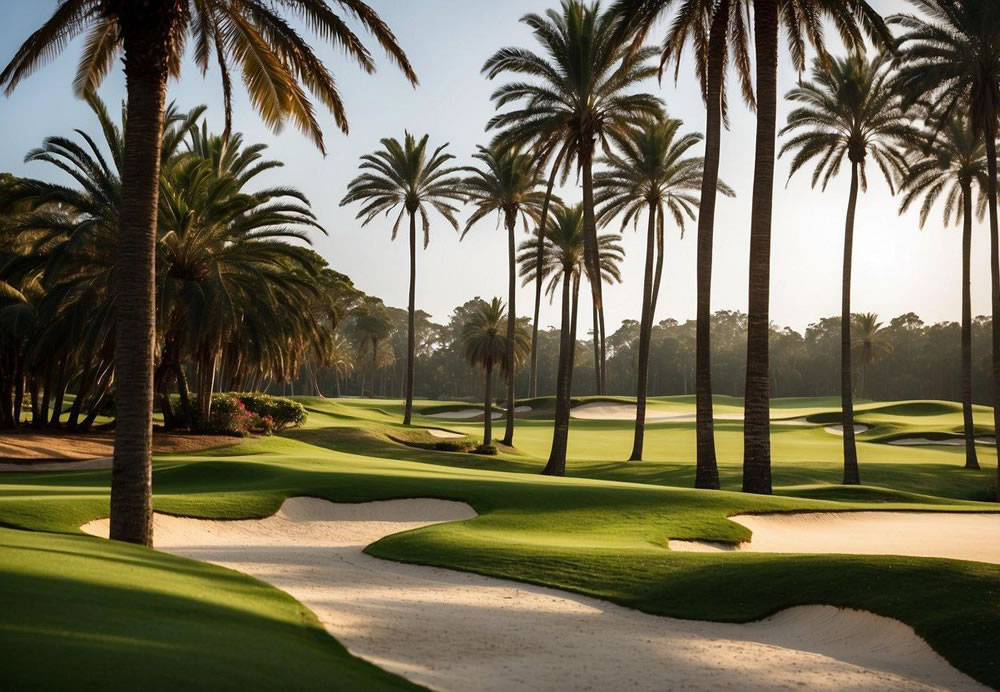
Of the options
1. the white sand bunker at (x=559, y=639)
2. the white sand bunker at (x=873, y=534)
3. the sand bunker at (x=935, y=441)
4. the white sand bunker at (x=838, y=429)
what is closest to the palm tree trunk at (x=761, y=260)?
the white sand bunker at (x=873, y=534)

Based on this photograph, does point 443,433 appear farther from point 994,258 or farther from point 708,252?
point 994,258

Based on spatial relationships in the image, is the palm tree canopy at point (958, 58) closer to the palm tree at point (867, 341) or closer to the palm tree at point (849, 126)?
the palm tree at point (849, 126)

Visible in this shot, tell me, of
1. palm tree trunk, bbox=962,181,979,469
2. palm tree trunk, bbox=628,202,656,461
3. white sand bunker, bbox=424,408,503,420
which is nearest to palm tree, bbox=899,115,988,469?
palm tree trunk, bbox=962,181,979,469

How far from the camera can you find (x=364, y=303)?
3519 inches

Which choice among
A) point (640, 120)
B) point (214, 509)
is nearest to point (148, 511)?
point (214, 509)

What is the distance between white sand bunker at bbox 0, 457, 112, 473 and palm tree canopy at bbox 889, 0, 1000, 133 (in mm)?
30190

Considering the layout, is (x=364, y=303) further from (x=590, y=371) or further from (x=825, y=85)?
A: (x=825, y=85)

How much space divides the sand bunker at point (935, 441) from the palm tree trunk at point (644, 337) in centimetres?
1974

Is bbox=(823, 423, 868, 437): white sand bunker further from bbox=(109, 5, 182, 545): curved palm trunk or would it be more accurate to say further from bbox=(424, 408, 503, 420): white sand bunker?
bbox=(109, 5, 182, 545): curved palm trunk

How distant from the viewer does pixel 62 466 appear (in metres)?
25.8

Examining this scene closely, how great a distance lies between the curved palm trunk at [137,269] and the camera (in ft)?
40.0

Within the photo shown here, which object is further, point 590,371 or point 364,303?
point 590,371

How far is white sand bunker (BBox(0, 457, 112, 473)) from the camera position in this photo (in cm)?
2478

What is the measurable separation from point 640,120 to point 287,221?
47.7 ft
